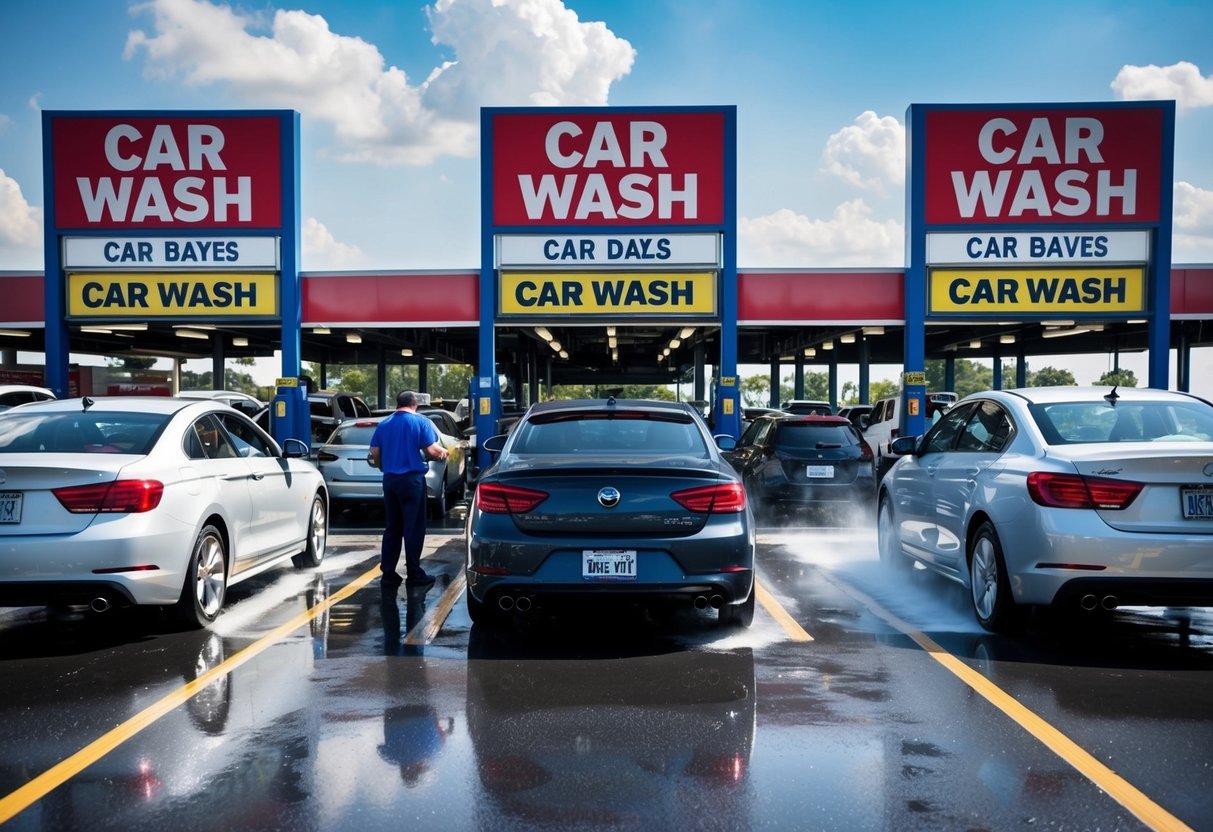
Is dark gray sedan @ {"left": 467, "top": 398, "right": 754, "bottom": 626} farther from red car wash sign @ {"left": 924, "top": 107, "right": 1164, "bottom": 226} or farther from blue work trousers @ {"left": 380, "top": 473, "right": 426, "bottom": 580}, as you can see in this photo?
red car wash sign @ {"left": 924, "top": 107, "right": 1164, "bottom": 226}

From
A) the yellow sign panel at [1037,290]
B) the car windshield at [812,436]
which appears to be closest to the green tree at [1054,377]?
the yellow sign panel at [1037,290]

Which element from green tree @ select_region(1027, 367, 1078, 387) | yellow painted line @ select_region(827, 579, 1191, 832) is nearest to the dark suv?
yellow painted line @ select_region(827, 579, 1191, 832)

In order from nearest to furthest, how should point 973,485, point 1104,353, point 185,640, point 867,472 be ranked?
point 185,640 < point 973,485 < point 867,472 < point 1104,353

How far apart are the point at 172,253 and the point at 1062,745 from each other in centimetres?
1840

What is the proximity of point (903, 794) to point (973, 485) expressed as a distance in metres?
3.67

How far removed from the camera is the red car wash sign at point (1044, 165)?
1916 cm

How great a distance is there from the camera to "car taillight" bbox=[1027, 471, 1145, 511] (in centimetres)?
615

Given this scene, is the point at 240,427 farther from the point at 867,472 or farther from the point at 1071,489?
the point at 867,472

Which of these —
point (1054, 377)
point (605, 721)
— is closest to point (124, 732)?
point (605, 721)

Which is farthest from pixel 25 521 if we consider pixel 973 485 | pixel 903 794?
pixel 973 485

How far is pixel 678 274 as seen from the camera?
1917cm

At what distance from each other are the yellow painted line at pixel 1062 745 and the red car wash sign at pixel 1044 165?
14254 millimetres

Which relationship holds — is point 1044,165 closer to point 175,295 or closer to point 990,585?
point 990,585

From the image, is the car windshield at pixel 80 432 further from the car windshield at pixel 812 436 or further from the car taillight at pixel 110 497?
the car windshield at pixel 812 436
